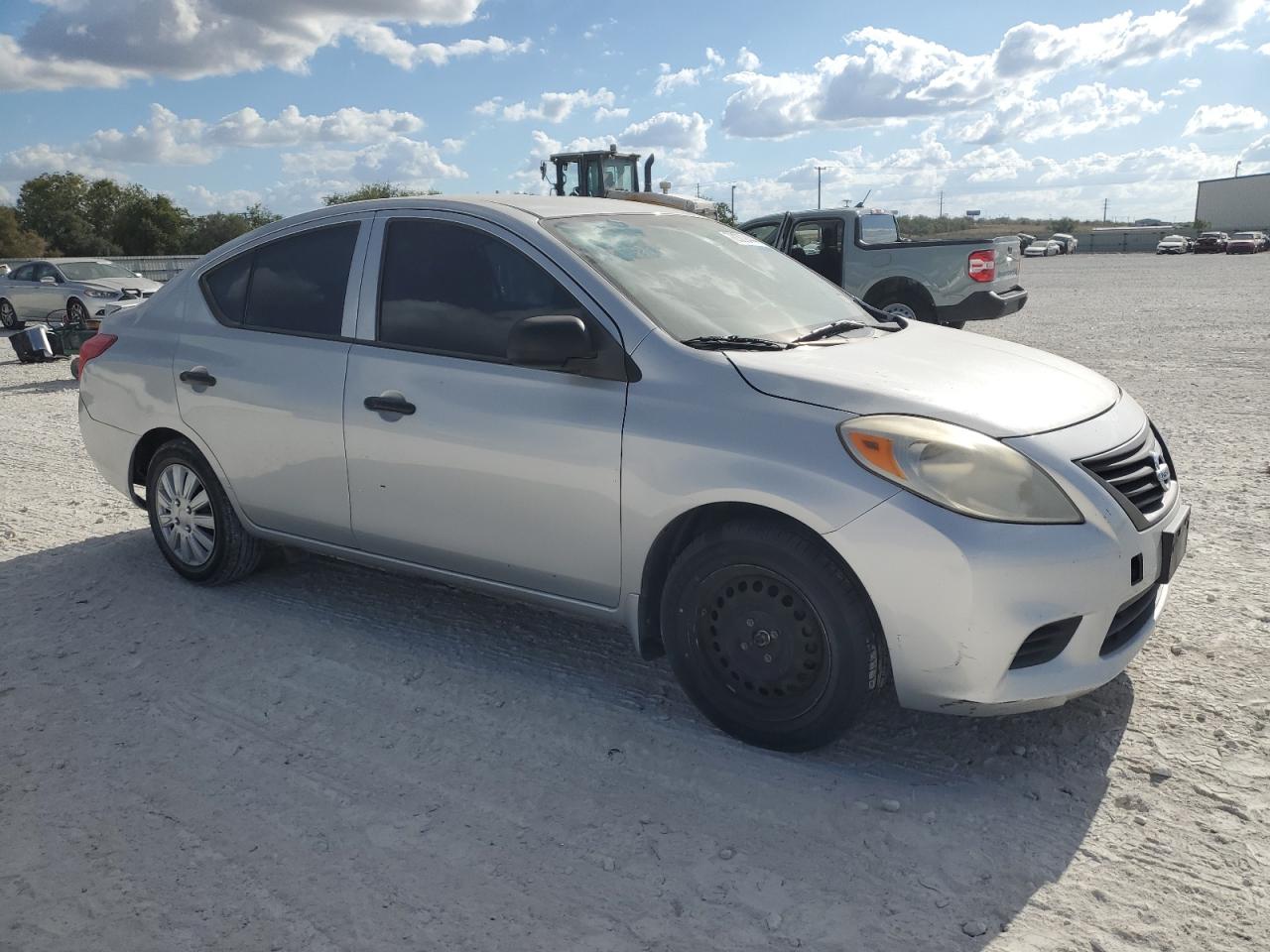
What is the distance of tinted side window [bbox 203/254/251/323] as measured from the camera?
15.3ft

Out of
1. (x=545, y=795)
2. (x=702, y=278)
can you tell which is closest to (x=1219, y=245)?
(x=702, y=278)

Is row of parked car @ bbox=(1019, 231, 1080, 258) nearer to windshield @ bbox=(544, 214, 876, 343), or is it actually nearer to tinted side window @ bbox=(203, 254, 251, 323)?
windshield @ bbox=(544, 214, 876, 343)

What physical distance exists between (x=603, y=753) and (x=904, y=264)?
1148 cm

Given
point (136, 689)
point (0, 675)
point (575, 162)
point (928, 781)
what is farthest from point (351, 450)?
point (575, 162)


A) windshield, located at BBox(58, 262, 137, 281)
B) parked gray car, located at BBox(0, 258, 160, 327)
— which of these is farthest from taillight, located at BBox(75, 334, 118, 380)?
windshield, located at BBox(58, 262, 137, 281)

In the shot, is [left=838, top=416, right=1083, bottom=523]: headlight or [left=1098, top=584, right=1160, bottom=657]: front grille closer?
[left=838, top=416, right=1083, bottom=523]: headlight

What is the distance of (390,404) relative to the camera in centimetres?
396

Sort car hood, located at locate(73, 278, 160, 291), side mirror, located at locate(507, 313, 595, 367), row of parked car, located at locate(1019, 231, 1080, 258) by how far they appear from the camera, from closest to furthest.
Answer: side mirror, located at locate(507, 313, 595, 367)
car hood, located at locate(73, 278, 160, 291)
row of parked car, located at locate(1019, 231, 1080, 258)

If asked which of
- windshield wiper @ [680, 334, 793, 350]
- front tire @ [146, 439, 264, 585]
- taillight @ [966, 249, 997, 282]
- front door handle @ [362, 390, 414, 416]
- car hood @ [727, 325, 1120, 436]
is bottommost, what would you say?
front tire @ [146, 439, 264, 585]

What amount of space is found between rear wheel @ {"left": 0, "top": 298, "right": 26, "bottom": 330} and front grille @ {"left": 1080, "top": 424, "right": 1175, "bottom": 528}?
2248 cm

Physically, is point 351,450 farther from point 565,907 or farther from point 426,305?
point 565,907

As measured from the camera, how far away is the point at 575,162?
72.5 feet

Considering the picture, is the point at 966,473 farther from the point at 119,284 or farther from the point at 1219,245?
the point at 1219,245

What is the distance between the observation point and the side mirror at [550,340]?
336 cm
